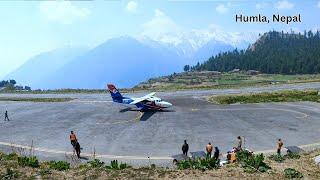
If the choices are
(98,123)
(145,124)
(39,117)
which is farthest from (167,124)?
(39,117)

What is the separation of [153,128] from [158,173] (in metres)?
23.9

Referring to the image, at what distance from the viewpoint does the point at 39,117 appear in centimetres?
6481

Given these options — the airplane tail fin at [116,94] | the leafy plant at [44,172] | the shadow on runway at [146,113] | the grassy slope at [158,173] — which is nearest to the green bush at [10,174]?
the grassy slope at [158,173]

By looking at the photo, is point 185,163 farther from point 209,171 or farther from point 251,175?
point 251,175

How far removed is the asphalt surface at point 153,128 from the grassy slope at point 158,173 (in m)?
7.01

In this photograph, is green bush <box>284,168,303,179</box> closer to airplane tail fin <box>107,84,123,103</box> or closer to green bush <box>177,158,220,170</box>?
green bush <box>177,158,220,170</box>

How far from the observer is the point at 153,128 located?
175ft

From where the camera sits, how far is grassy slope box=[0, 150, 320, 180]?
28.3m

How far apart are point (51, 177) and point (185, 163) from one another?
9.97m

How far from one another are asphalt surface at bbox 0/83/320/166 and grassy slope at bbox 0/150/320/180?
7.01m

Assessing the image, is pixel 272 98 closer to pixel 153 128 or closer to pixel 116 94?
pixel 116 94

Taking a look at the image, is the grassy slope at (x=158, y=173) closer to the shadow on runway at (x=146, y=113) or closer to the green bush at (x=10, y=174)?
the green bush at (x=10, y=174)

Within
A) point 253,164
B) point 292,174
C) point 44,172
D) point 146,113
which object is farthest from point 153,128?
point 292,174

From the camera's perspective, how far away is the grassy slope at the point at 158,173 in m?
28.3
